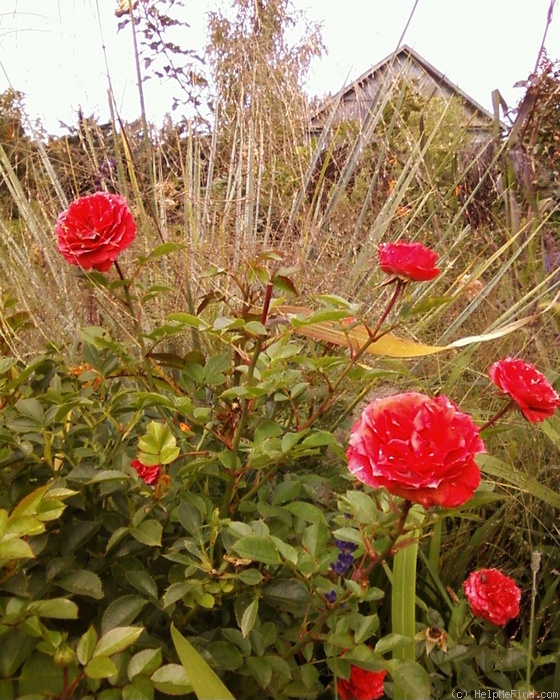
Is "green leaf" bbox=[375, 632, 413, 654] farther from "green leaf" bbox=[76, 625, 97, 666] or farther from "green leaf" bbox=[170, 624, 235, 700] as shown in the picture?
"green leaf" bbox=[76, 625, 97, 666]

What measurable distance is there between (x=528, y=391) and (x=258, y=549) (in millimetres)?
324

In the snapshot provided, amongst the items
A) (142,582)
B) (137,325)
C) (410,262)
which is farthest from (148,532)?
(410,262)

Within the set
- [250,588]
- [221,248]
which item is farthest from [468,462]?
[221,248]

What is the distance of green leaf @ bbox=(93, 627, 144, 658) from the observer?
1.56 ft

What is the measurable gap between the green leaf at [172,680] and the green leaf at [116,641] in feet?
0.13

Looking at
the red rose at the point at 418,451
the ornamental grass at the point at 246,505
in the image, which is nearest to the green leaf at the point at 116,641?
the ornamental grass at the point at 246,505

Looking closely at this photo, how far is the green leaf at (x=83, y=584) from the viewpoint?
22.5 inches

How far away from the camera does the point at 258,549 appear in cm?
55

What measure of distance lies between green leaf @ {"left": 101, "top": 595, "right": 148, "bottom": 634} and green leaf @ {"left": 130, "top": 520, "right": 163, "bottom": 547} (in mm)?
54

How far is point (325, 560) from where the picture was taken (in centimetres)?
58

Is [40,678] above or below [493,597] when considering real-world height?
above

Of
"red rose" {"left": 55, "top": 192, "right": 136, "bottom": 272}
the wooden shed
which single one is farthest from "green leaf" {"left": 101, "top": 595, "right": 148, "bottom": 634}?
the wooden shed

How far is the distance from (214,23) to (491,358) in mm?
1442

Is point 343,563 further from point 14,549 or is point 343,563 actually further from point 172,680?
point 14,549
